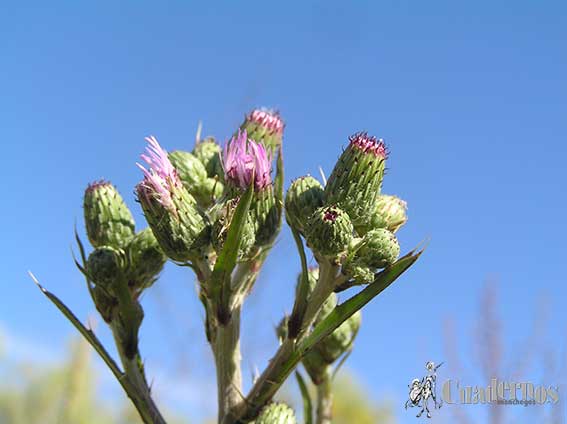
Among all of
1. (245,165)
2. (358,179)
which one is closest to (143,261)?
(245,165)

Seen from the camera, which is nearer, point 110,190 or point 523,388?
point 523,388

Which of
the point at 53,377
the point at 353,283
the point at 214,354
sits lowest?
the point at 214,354

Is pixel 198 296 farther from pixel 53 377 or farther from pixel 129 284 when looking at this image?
pixel 53 377

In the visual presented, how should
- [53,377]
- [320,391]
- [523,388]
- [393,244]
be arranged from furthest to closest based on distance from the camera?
[53,377] < [320,391] < [523,388] < [393,244]

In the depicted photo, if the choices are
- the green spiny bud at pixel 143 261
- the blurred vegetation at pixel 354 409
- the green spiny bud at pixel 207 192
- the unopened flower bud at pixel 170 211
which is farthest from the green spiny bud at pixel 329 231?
the blurred vegetation at pixel 354 409

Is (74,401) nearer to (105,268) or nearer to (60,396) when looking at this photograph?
(60,396)

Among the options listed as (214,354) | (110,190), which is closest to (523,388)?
(214,354)

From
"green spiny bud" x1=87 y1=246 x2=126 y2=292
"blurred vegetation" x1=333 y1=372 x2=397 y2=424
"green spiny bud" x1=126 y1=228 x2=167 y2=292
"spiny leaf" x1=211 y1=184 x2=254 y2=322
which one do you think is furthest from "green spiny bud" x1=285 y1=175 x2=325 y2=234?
"blurred vegetation" x1=333 y1=372 x2=397 y2=424
